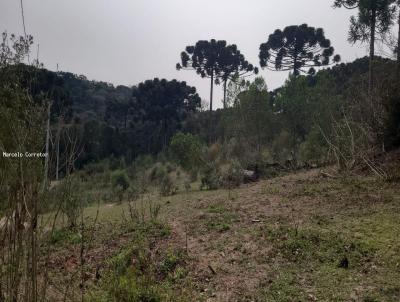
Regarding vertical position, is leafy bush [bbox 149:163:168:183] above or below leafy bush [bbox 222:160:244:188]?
below

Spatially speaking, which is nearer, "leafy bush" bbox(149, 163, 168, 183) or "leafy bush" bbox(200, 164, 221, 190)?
"leafy bush" bbox(200, 164, 221, 190)

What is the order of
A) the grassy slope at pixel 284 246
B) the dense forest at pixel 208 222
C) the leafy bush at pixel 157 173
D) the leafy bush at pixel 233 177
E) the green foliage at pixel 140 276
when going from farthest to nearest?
the leafy bush at pixel 157 173, the leafy bush at pixel 233 177, the grassy slope at pixel 284 246, the green foliage at pixel 140 276, the dense forest at pixel 208 222

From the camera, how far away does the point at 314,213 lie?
257 inches

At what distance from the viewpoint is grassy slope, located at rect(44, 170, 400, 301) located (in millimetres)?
4223

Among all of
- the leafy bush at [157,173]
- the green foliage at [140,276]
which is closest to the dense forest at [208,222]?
the green foliage at [140,276]

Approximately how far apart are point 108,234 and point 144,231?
2.15 ft

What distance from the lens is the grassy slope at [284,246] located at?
13.9 feet

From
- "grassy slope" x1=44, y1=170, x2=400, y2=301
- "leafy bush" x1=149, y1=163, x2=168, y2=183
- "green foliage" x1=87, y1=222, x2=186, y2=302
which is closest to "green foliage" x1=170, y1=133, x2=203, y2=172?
"leafy bush" x1=149, y1=163, x2=168, y2=183

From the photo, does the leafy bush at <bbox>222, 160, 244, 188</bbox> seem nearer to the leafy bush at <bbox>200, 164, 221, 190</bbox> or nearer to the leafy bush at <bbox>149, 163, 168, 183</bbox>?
the leafy bush at <bbox>200, 164, 221, 190</bbox>

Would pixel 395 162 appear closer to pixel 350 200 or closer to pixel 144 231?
pixel 350 200

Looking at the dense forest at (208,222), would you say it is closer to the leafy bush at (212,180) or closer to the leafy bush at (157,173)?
the leafy bush at (212,180)

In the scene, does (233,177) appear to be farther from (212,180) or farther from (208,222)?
(208,222)

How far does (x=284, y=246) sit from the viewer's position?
5.21 metres

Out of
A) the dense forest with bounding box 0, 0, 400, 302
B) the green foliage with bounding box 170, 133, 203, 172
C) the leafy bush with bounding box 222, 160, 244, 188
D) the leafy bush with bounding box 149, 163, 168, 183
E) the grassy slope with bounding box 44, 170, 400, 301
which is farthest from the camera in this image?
the leafy bush with bounding box 149, 163, 168, 183
